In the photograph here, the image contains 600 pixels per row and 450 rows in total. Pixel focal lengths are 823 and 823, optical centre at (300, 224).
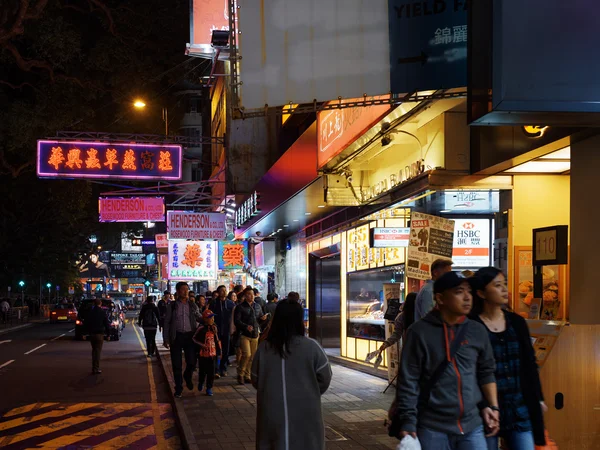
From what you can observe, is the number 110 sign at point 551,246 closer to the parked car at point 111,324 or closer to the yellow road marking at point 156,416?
the yellow road marking at point 156,416

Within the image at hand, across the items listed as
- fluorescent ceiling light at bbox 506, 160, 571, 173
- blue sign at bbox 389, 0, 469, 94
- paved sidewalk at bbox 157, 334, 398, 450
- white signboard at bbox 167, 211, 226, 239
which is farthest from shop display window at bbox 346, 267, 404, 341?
white signboard at bbox 167, 211, 226, 239

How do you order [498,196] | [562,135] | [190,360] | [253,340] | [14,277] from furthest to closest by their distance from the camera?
[14,277]
[253,340]
[190,360]
[498,196]
[562,135]

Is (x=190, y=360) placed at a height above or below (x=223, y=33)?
below

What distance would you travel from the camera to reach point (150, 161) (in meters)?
23.2

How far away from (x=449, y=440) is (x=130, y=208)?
2572 cm

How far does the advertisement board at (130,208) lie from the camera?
2908 cm

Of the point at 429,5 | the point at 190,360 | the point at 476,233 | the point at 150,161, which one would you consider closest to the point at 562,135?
the point at 429,5

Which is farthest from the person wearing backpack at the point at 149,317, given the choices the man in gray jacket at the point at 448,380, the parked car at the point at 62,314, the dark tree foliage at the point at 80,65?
the parked car at the point at 62,314

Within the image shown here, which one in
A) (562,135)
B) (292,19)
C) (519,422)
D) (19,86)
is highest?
(19,86)

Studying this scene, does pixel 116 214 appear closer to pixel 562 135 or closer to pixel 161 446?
pixel 161 446

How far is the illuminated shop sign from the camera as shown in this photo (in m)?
22.1

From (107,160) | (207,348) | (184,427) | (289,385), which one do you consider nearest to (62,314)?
(107,160)

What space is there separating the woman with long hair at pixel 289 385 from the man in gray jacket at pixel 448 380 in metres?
0.99

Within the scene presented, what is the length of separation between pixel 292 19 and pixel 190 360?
7.94m
